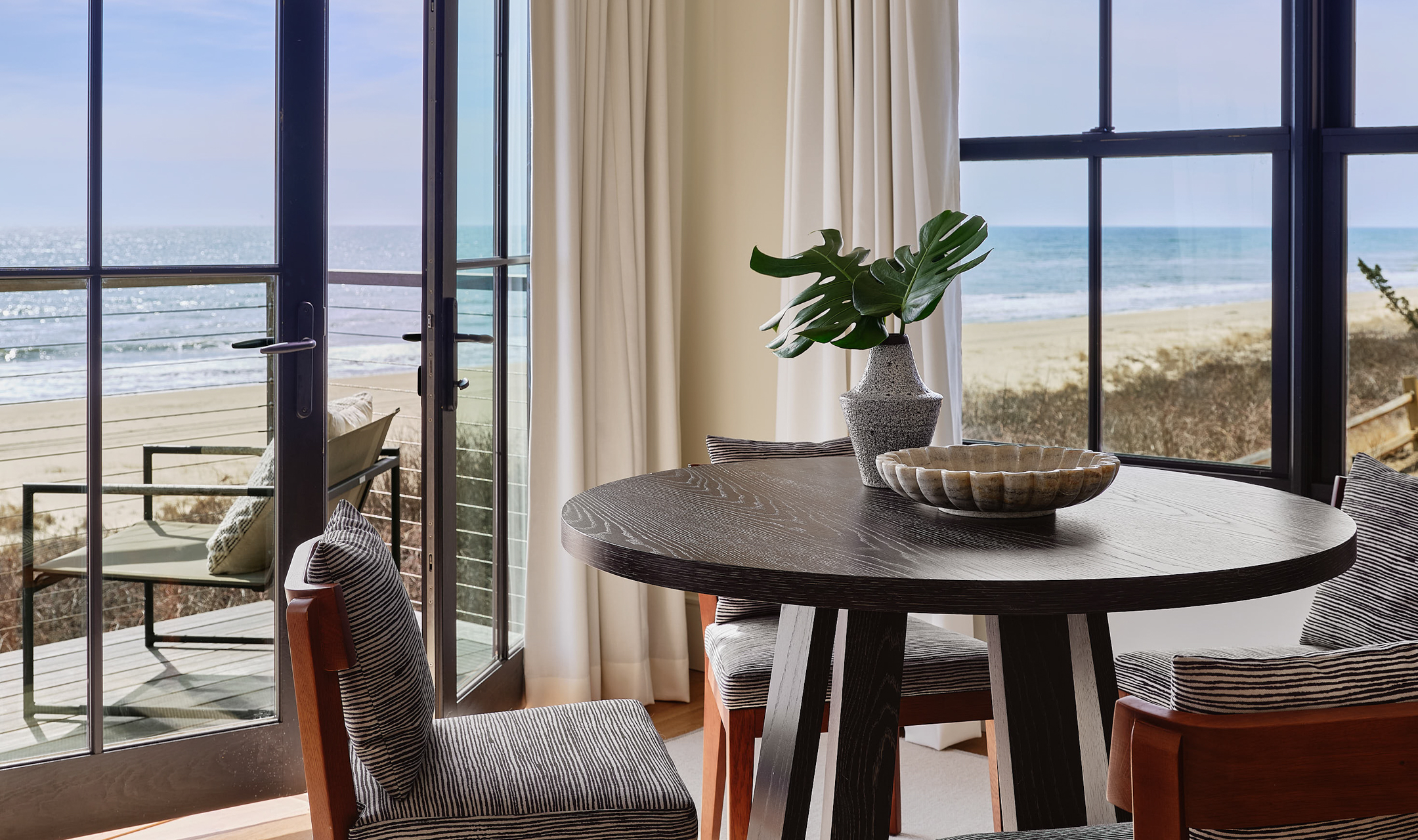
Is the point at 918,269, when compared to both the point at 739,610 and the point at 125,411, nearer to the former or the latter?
the point at 739,610

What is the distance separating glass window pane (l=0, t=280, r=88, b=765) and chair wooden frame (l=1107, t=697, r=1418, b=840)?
210 cm

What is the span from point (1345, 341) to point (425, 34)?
2343 millimetres

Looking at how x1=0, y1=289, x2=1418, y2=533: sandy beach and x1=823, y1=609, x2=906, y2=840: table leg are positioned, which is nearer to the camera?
x1=823, y1=609, x2=906, y2=840: table leg

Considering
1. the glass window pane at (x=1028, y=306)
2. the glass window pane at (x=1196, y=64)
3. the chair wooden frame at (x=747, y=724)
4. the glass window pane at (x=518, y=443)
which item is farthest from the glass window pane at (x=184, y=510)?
the glass window pane at (x=1196, y=64)

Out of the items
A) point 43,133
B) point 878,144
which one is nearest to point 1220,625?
point 878,144

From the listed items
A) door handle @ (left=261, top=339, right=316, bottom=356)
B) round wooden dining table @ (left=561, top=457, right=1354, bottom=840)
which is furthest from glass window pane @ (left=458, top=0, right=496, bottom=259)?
round wooden dining table @ (left=561, top=457, right=1354, bottom=840)

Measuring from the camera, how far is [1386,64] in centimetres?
280

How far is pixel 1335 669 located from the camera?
0.86 metres

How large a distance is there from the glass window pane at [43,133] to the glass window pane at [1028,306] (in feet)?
7.05

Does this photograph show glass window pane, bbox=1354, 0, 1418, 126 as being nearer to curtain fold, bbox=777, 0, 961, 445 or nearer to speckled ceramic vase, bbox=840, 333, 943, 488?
curtain fold, bbox=777, 0, 961, 445

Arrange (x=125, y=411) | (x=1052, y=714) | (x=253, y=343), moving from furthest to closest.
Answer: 1. (x=253, y=343)
2. (x=125, y=411)
3. (x=1052, y=714)

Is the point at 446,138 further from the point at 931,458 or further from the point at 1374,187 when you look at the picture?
the point at 1374,187

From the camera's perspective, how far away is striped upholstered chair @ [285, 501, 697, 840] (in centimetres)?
136

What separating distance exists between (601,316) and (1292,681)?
8.35 feet
